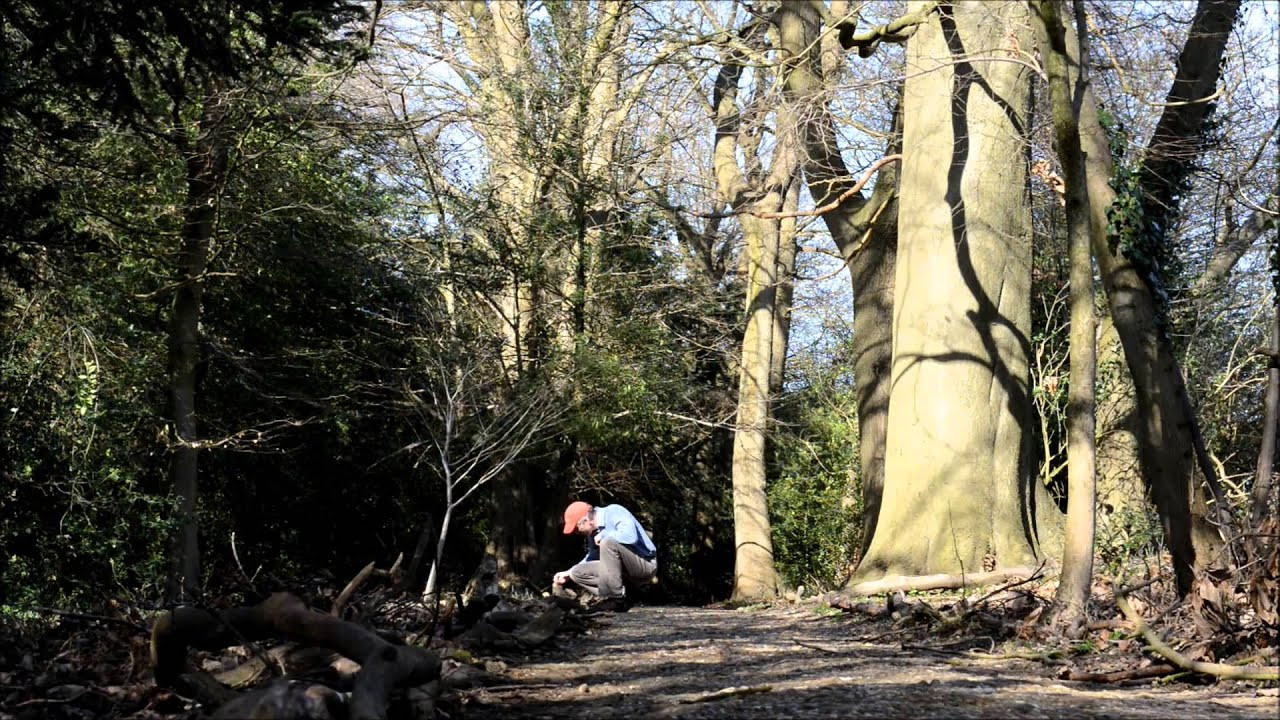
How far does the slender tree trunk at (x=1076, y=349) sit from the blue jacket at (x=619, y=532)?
5724 mm

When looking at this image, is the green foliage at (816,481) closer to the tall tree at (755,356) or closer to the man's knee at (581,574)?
the tall tree at (755,356)

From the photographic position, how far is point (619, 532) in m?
13.0

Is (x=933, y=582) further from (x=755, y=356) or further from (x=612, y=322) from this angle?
(x=612, y=322)

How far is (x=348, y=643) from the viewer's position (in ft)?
14.4

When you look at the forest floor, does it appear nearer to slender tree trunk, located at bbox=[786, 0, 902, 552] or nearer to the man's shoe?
the man's shoe

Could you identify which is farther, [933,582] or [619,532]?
[619,532]

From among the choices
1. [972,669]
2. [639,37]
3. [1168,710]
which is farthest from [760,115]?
[1168,710]

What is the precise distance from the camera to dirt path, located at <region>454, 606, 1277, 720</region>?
16.9ft

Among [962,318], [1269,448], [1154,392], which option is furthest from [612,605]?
[1269,448]

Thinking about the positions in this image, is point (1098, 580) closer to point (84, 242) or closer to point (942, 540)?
point (942, 540)

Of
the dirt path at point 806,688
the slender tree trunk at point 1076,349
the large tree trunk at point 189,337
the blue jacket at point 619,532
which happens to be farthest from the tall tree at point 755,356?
the dirt path at point 806,688

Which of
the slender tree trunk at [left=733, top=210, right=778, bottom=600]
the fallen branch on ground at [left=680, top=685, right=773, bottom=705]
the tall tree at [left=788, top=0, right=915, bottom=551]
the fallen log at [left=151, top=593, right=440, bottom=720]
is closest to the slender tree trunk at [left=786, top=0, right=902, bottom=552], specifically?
the tall tree at [left=788, top=0, right=915, bottom=551]

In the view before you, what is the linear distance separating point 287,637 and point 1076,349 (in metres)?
5.30

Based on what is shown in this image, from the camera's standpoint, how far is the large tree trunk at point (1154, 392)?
27.0 feet
